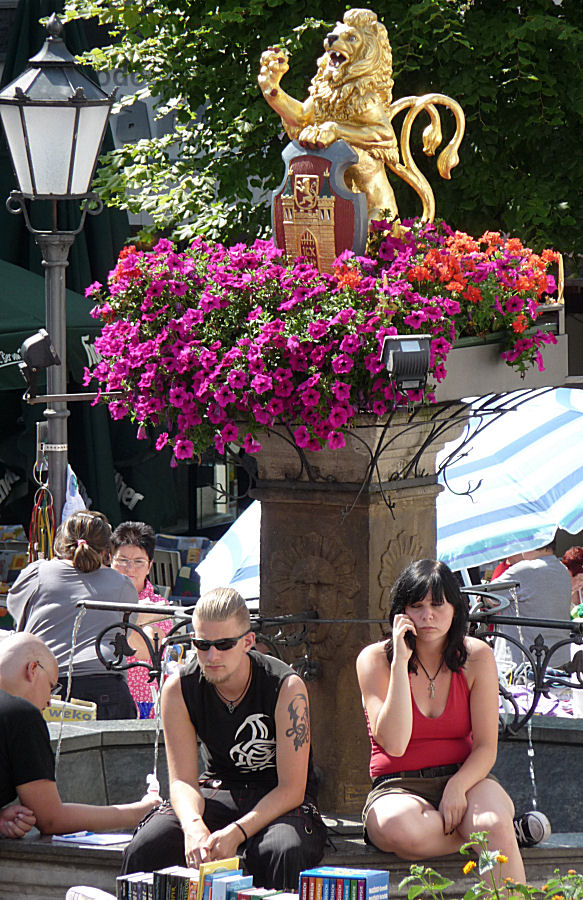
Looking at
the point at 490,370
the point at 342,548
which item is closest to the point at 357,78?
the point at 490,370

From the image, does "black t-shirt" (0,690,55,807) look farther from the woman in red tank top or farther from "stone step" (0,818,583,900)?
the woman in red tank top

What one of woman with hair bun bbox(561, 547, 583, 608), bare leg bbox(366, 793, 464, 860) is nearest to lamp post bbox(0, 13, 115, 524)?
bare leg bbox(366, 793, 464, 860)

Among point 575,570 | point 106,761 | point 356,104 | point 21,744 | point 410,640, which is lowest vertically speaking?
point 575,570

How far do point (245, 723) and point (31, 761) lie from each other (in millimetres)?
706

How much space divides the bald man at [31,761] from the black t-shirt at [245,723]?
37 cm

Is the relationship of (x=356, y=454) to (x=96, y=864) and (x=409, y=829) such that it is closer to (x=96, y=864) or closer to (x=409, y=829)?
(x=409, y=829)

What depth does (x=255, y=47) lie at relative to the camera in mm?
11312

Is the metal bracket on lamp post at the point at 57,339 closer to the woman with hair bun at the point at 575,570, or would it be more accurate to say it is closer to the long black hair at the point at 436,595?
the long black hair at the point at 436,595

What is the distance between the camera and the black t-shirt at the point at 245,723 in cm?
513

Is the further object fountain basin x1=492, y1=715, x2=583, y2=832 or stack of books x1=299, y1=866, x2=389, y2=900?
fountain basin x1=492, y1=715, x2=583, y2=832

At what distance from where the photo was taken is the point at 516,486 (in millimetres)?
9938

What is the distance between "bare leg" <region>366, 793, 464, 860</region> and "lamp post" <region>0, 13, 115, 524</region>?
2619 millimetres

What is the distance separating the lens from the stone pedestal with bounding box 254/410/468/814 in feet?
18.6

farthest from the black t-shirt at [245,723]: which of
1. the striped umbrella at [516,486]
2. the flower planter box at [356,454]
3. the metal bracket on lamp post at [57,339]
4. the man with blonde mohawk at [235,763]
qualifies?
the striped umbrella at [516,486]
